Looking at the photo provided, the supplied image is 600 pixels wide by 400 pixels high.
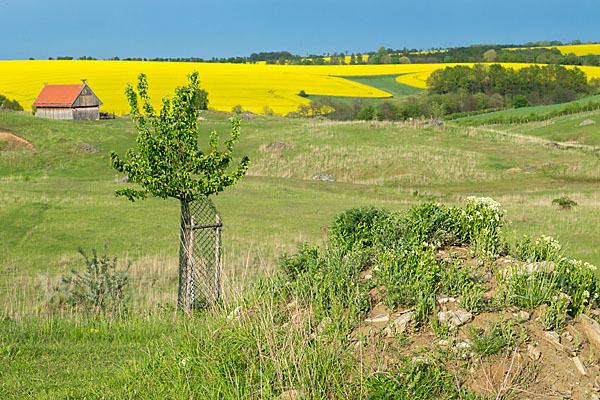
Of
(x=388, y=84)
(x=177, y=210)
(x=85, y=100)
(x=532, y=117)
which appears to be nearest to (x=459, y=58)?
(x=388, y=84)

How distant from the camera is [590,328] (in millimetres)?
6969

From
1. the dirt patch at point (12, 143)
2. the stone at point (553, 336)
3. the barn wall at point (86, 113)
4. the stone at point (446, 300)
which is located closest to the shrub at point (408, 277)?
the stone at point (446, 300)

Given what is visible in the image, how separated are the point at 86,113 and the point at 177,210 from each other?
164 feet

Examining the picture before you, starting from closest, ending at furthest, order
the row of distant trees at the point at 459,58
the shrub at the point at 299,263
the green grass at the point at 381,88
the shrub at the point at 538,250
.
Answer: the shrub at the point at 538,250 < the shrub at the point at 299,263 < the green grass at the point at 381,88 < the row of distant trees at the point at 459,58

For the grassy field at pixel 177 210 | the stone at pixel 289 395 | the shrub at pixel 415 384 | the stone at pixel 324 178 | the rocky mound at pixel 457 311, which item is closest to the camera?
the shrub at pixel 415 384

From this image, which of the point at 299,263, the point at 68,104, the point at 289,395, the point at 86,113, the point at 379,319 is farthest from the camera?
the point at 86,113

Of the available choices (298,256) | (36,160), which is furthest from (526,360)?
(36,160)

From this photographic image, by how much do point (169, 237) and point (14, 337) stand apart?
1188cm

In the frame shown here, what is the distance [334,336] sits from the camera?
22.3ft

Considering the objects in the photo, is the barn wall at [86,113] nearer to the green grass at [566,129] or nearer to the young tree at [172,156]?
the green grass at [566,129]

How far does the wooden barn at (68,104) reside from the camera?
70.4 metres

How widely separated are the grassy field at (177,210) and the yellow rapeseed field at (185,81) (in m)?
21.6

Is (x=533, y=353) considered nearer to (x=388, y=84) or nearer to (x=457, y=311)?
(x=457, y=311)

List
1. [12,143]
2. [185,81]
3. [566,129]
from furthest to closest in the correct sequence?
[185,81]
[566,129]
[12,143]
